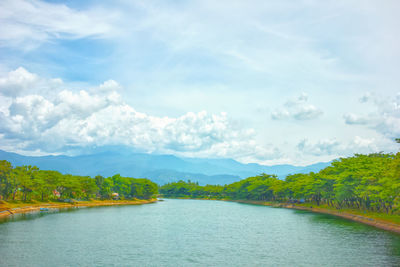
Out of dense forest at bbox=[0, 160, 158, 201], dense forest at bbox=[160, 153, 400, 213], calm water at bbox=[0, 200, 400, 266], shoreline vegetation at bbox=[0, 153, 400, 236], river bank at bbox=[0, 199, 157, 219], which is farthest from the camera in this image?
dense forest at bbox=[0, 160, 158, 201]

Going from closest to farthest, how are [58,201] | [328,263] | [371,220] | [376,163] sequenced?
1. [328,263]
2. [371,220]
3. [376,163]
4. [58,201]

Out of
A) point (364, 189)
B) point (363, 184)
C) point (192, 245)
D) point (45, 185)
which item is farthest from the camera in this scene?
point (45, 185)

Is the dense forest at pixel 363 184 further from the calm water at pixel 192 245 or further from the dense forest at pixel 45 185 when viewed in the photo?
the dense forest at pixel 45 185

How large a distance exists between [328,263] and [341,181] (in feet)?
207

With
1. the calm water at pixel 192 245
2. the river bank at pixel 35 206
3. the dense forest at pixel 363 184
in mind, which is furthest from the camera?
the river bank at pixel 35 206

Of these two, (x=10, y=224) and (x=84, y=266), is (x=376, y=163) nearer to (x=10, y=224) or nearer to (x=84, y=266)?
(x=84, y=266)

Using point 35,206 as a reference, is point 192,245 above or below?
below

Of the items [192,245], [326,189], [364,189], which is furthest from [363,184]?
[192,245]

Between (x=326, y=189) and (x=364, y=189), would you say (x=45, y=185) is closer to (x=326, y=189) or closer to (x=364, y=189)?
(x=326, y=189)

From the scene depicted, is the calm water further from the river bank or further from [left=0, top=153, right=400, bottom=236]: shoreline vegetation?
the river bank

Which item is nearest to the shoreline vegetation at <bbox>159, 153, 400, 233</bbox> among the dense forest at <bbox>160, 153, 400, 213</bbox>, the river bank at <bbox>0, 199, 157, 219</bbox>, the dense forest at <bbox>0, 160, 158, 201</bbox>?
the dense forest at <bbox>160, 153, 400, 213</bbox>

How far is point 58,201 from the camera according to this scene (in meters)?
134

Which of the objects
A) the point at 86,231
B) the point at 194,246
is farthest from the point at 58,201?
the point at 194,246

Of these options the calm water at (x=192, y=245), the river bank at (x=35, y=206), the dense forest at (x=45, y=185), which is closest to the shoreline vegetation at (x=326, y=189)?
the dense forest at (x=45, y=185)
